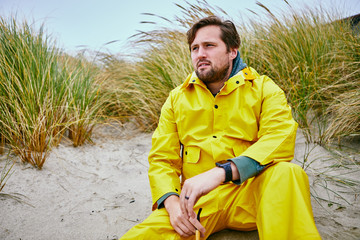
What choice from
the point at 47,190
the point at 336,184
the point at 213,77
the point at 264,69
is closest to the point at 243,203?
the point at 213,77

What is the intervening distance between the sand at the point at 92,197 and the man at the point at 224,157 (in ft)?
1.25

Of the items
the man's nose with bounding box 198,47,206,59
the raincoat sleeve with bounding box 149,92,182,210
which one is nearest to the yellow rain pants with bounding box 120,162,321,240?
the raincoat sleeve with bounding box 149,92,182,210

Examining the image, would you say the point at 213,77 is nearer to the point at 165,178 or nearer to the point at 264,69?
the point at 165,178

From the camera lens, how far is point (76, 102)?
3.48 m

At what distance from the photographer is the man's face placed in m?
1.82

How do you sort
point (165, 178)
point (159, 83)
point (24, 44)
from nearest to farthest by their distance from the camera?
1. point (165, 178)
2. point (24, 44)
3. point (159, 83)

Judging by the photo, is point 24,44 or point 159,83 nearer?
point 24,44

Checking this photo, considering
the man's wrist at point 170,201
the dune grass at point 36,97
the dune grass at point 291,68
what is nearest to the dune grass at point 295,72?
the dune grass at point 291,68

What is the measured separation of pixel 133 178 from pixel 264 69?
2411mm

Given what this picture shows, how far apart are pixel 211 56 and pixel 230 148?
0.68 meters

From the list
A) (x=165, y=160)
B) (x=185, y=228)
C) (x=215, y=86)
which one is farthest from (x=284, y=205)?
(x=215, y=86)

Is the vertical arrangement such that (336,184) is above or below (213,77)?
below

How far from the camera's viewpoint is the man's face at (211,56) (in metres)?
1.82

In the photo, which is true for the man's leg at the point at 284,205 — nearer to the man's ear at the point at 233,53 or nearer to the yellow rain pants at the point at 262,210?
the yellow rain pants at the point at 262,210
